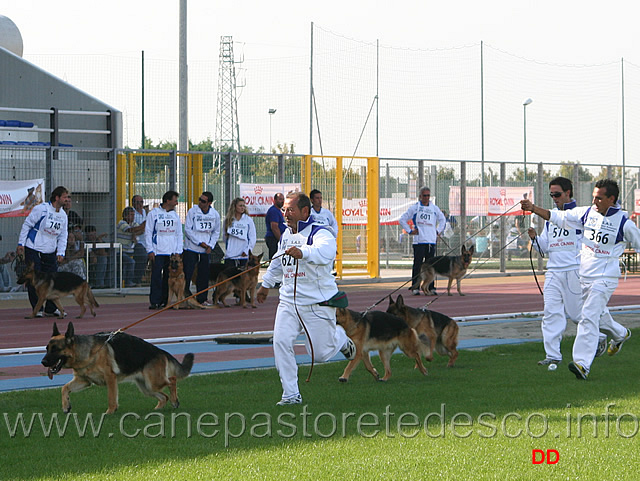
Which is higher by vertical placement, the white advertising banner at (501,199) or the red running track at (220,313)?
the white advertising banner at (501,199)

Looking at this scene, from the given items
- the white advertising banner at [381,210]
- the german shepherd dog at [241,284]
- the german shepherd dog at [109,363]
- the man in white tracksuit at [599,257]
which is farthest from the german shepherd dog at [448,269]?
the german shepherd dog at [109,363]

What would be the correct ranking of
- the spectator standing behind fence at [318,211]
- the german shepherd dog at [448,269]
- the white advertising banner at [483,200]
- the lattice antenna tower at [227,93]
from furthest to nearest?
the lattice antenna tower at [227,93]
the white advertising banner at [483,200]
the german shepherd dog at [448,269]
the spectator standing behind fence at [318,211]

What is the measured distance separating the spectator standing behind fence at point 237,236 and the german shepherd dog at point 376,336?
8661 millimetres

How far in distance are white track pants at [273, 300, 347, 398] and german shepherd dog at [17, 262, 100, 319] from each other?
8.75 metres

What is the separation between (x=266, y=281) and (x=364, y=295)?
12.6 meters

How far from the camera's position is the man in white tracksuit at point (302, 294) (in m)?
8.55

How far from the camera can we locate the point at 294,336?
8.66 meters

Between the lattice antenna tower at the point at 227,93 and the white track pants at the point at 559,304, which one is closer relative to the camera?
the white track pants at the point at 559,304

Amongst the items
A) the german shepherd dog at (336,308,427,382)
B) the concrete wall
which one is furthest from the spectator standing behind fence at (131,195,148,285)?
the german shepherd dog at (336,308,427,382)

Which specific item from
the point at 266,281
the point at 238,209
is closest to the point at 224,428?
the point at 266,281

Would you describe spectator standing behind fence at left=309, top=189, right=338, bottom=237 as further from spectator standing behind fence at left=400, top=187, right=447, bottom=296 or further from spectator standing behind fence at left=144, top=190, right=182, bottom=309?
spectator standing behind fence at left=400, top=187, right=447, bottom=296

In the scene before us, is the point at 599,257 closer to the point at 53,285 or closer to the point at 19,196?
the point at 53,285

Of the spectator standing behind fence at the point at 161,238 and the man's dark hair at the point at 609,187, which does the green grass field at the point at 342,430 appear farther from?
the spectator standing behind fence at the point at 161,238

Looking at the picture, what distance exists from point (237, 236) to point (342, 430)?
1170 centimetres
